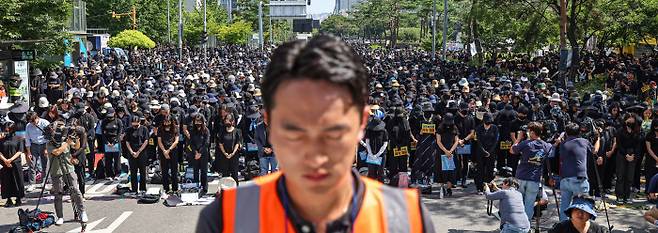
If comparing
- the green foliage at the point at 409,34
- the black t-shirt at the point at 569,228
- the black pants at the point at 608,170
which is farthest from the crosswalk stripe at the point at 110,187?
the green foliage at the point at 409,34

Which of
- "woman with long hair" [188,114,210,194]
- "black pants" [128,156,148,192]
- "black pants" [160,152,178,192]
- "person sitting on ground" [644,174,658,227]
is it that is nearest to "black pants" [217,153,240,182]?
"woman with long hair" [188,114,210,194]

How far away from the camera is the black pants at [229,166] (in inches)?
472

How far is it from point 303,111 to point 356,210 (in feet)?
1.08

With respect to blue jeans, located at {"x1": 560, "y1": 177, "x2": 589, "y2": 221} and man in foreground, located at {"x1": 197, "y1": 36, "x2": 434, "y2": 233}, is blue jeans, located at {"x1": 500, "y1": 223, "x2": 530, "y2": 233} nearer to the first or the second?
blue jeans, located at {"x1": 560, "y1": 177, "x2": 589, "y2": 221}

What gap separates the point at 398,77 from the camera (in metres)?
24.9

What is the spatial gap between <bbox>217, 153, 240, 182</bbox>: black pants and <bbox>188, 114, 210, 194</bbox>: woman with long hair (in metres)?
0.31

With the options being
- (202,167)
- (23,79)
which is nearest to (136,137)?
(202,167)

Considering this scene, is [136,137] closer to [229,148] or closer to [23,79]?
[229,148]

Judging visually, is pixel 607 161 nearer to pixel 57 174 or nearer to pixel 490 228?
pixel 490 228

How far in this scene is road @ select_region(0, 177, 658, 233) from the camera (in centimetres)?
972

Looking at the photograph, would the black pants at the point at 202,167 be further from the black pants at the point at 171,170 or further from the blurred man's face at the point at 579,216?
the blurred man's face at the point at 579,216

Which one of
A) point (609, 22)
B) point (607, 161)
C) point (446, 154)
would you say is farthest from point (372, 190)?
point (609, 22)

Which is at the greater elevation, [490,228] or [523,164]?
[523,164]

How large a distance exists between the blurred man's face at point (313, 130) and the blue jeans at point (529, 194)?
775 centimetres
